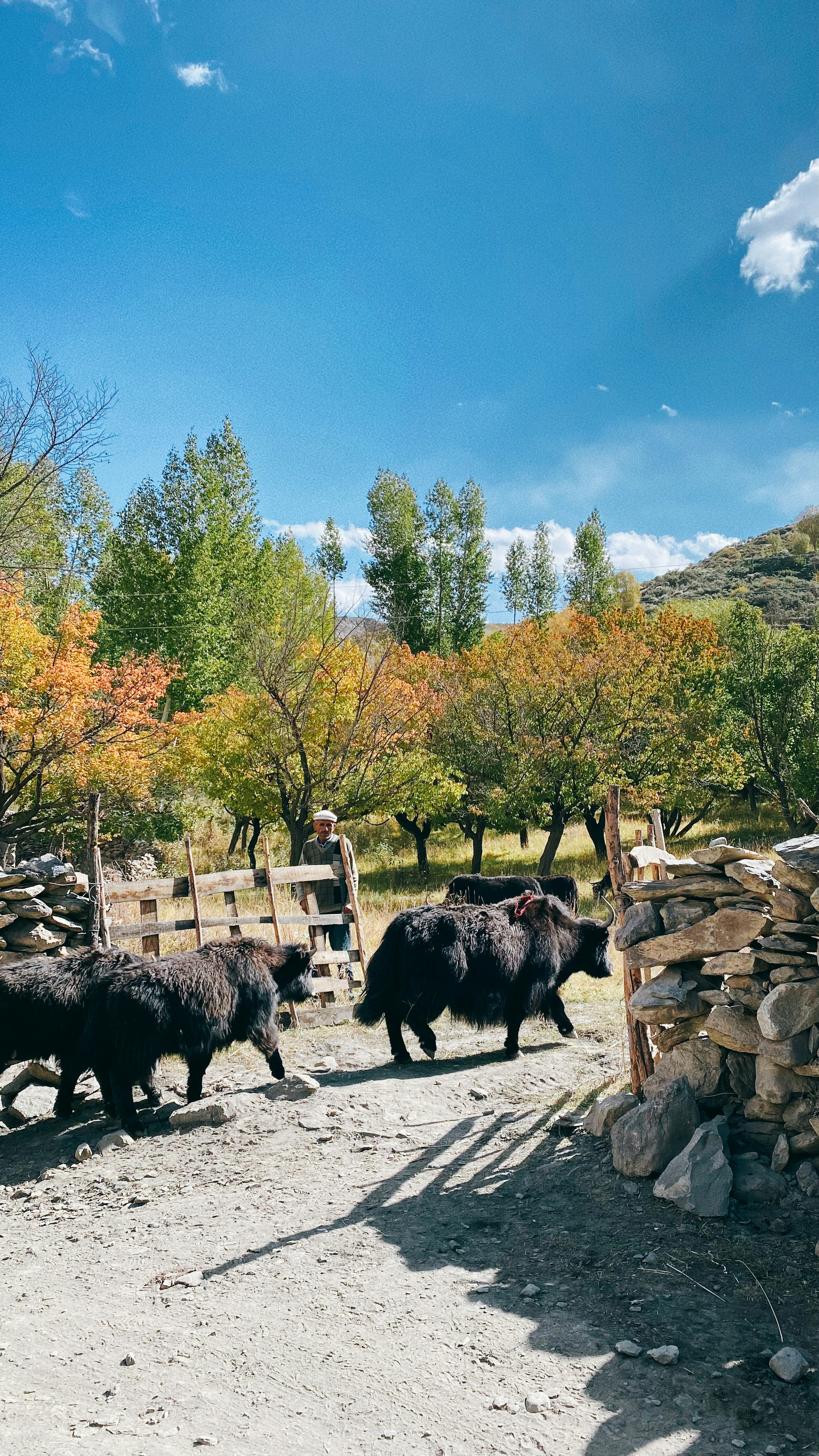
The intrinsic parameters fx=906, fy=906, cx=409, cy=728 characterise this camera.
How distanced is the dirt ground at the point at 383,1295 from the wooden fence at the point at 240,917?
2.60 metres

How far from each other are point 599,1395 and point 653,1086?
8.24ft

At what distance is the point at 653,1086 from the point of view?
5.93 metres

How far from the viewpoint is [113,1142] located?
6.68 metres

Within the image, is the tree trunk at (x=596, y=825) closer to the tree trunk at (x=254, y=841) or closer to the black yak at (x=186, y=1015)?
the tree trunk at (x=254, y=841)

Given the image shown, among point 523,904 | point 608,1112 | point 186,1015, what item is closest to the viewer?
point 608,1112

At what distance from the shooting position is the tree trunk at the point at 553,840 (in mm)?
23219

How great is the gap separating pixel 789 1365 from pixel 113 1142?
4823 millimetres

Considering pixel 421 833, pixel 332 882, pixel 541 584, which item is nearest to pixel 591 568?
pixel 541 584

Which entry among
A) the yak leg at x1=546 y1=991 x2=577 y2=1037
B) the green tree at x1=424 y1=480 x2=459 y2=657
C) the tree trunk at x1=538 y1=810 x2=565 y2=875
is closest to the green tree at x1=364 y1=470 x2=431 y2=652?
the green tree at x1=424 y1=480 x2=459 y2=657

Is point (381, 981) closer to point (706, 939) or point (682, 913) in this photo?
point (682, 913)

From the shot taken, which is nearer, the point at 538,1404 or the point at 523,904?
the point at 538,1404

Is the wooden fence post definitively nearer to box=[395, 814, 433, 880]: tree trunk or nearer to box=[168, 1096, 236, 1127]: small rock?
box=[168, 1096, 236, 1127]: small rock

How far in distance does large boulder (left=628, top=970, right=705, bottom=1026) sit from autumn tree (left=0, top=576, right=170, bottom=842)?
10531mm

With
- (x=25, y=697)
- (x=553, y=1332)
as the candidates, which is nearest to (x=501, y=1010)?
(x=553, y=1332)
